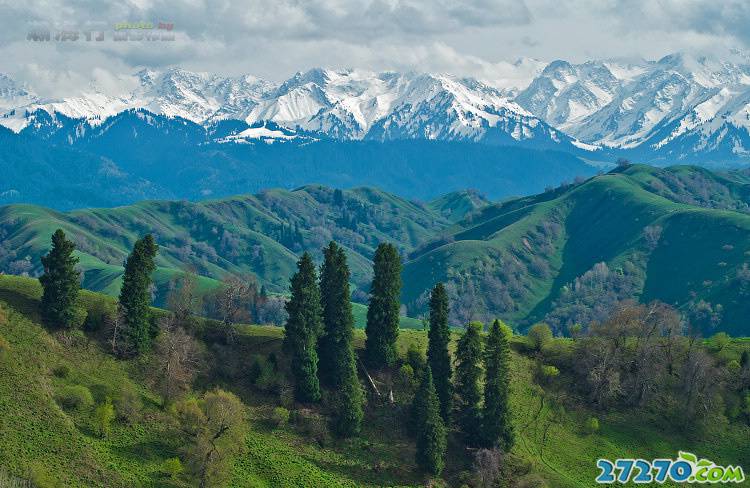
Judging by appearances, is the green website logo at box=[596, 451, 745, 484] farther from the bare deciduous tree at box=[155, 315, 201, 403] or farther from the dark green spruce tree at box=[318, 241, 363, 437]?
the bare deciduous tree at box=[155, 315, 201, 403]

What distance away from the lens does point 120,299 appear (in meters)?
118

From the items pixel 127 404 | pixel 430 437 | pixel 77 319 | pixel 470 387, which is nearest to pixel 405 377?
pixel 470 387

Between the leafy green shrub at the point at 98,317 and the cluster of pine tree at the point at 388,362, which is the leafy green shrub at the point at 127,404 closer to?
the leafy green shrub at the point at 98,317

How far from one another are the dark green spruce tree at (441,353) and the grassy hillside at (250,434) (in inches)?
259

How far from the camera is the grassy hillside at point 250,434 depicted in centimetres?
9650

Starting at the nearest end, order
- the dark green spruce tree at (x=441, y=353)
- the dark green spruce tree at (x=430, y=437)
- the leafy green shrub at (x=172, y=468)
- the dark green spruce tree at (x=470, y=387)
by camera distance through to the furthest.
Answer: the leafy green shrub at (x=172, y=468), the dark green spruce tree at (x=430, y=437), the dark green spruce tree at (x=470, y=387), the dark green spruce tree at (x=441, y=353)

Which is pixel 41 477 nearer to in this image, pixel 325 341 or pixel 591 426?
pixel 325 341

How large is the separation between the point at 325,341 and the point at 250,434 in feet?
64.7

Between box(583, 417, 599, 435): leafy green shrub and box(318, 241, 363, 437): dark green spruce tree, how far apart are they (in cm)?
3691

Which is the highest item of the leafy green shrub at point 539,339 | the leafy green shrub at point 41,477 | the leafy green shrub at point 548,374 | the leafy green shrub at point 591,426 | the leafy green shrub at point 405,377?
the leafy green shrub at point 539,339

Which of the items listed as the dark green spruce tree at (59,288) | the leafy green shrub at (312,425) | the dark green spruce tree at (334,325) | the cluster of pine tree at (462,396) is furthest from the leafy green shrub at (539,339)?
the dark green spruce tree at (59,288)

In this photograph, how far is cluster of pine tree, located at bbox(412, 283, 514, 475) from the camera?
11288 centimetres

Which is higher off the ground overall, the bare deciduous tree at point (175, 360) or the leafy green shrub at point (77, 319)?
the leafy green shrub at point (77, 319)

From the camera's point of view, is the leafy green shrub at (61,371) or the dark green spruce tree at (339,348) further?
the dark green spruce tree at (339,348)
